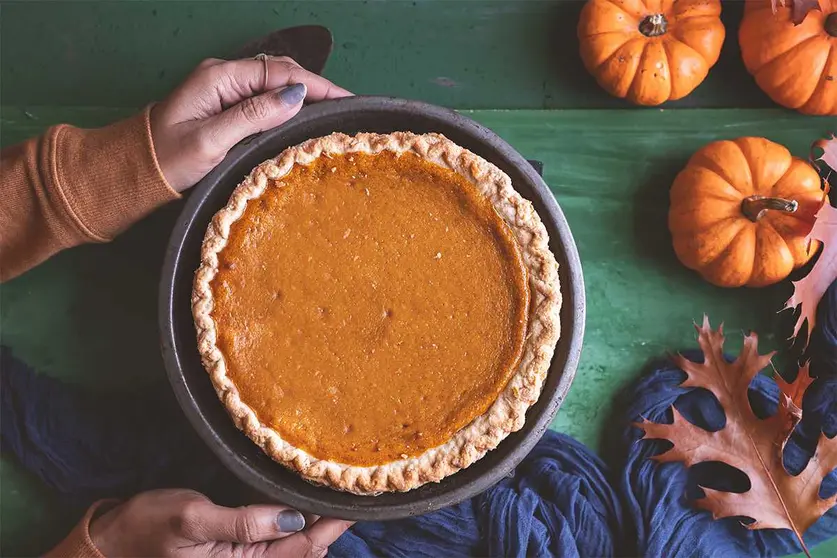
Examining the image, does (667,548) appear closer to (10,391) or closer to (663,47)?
(663,47)

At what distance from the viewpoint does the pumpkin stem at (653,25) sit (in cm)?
200

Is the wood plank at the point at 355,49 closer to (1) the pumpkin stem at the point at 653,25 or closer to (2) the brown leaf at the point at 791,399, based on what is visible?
(1) the pumpkin stem at the point at 653,25

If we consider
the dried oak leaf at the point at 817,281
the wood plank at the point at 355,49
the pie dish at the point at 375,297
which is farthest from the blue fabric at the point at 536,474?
the wood plank at the point at 355,49

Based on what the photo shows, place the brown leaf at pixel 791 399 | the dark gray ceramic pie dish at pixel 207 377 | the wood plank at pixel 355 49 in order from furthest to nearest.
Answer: the wood plank at pixel 355 49 < the brown leaf at pixel 791 399 < the dark gray ceramic pie dish at pixel 207 377

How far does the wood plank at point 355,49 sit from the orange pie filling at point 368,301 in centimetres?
60

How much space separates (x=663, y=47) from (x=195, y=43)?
138cm

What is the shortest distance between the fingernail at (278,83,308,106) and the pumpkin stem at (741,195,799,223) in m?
1.20

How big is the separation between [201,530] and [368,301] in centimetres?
71

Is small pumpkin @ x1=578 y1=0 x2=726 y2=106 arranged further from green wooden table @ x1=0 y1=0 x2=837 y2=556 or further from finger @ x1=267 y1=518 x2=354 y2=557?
finger @ x1=267 y1=518 x2=354 y2=557

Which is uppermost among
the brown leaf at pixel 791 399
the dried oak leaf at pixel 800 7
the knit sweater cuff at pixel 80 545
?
the dried oak leaf at pixel 800 7

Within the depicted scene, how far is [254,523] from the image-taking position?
1714mm

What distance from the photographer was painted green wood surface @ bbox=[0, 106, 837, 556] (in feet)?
6.90

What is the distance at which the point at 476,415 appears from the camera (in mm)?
1680

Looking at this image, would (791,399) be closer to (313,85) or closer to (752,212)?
(752,212)
